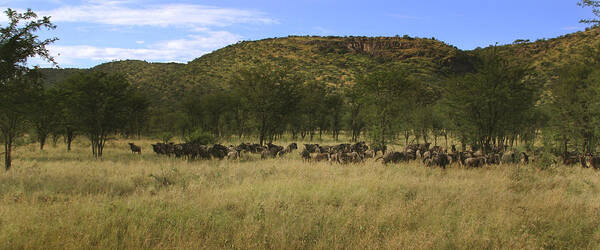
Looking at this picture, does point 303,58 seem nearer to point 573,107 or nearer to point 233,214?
point 573,107

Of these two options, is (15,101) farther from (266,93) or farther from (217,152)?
(266,93)

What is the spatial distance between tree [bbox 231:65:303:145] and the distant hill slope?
3770cm

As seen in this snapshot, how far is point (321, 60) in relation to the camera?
10512cm

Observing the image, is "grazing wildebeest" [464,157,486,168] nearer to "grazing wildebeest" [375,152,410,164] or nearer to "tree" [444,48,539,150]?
"grazing wildebeest" [375,152,410,164]

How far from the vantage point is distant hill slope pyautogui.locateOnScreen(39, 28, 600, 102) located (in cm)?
7531

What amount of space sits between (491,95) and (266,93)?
613 inches

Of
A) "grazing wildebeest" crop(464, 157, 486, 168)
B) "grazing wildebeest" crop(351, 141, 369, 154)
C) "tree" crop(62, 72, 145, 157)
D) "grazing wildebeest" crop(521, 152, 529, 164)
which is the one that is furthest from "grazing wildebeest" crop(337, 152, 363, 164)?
"tree" crop(62, 72, 145, 157)

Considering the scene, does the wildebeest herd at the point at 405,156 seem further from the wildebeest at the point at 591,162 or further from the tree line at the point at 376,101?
the tree line at the point at 376,101

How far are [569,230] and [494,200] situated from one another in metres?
1.95

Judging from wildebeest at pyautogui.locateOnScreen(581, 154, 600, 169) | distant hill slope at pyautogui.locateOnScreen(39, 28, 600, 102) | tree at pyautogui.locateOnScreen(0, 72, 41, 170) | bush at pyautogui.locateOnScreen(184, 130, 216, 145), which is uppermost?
distant hill slope at pyautogui.locateOnScreen(39, 28, 600, 102)

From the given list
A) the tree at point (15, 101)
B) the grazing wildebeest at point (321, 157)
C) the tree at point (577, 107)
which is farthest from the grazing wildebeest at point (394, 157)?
the tree at point (15, 101)

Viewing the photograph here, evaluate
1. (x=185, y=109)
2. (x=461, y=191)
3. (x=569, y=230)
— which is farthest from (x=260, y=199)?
(x=185, y=109)

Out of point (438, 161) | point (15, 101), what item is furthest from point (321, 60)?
point (15, 101)

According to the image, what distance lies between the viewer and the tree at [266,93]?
24297 mm
